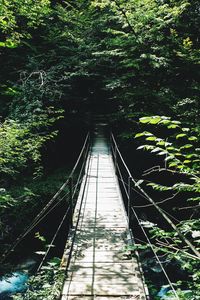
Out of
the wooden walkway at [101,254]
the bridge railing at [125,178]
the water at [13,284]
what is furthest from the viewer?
the water at [13,284]

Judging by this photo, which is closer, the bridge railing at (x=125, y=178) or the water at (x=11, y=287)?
the bridge railing at (x=125, y=178)

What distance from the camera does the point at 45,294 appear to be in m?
3.35

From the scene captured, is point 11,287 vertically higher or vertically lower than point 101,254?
lower

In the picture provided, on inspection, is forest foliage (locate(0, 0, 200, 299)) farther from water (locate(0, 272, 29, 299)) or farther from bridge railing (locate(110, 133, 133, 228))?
bridge railing (locate(110, 133, 133, 228))

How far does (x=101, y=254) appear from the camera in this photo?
163 inches

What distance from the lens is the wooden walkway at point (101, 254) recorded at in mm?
3289

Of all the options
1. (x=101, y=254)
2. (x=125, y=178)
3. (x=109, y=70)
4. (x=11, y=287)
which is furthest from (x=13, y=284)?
(x=109, y=70)

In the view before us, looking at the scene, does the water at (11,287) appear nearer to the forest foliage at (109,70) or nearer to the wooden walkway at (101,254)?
the forest foliage at (109,70)

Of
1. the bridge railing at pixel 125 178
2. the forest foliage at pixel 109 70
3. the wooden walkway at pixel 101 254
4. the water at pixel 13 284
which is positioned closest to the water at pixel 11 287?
the water at pixel 13 284

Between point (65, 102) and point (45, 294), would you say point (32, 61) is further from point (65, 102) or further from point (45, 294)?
point (45, 294)

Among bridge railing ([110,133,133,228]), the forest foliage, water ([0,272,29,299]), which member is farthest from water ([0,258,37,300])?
bridge railing ([110,133,133,228])

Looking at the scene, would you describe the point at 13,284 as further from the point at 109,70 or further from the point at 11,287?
the point at 109,70

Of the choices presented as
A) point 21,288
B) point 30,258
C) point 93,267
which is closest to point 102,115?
point 30,258

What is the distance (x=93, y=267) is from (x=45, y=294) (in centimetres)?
72
